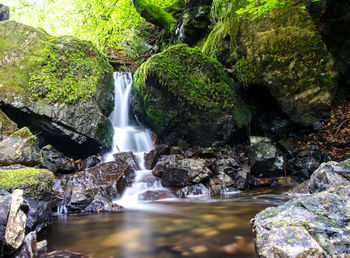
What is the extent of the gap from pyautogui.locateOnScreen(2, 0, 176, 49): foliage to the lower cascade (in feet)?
10.4

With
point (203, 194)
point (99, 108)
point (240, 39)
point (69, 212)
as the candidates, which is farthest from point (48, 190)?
point (240, 39)

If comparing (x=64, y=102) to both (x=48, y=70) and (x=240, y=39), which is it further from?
(x=240, y=39)

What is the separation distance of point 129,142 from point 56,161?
2.66 m

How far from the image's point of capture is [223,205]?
4.47m

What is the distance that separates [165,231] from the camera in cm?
316

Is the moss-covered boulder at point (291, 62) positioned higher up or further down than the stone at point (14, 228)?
higher up

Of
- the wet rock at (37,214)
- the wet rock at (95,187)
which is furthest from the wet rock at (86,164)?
the wet rock at (37,214)

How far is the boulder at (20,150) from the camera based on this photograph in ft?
15.5

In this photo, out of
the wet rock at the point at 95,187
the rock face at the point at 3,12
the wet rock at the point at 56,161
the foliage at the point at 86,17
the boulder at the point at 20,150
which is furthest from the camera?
the foliage at the point at 86,17

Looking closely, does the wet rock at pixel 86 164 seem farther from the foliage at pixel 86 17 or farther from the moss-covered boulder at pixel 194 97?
the foliage at pixel 86 17

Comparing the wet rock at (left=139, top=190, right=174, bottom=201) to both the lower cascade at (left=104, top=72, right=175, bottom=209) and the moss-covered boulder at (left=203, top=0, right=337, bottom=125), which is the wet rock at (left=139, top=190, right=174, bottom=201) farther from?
the moss-covered boulder at (left=203, top=0, right=337, bottom=125)

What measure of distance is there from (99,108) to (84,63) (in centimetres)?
164

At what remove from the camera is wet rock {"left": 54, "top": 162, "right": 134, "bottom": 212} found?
14.6ft

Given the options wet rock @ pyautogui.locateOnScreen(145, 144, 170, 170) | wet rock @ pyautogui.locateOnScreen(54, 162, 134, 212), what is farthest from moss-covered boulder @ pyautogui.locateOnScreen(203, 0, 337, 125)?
wet rock @ pyautogui.locateOnScreen(54, 162, 134, 212)
